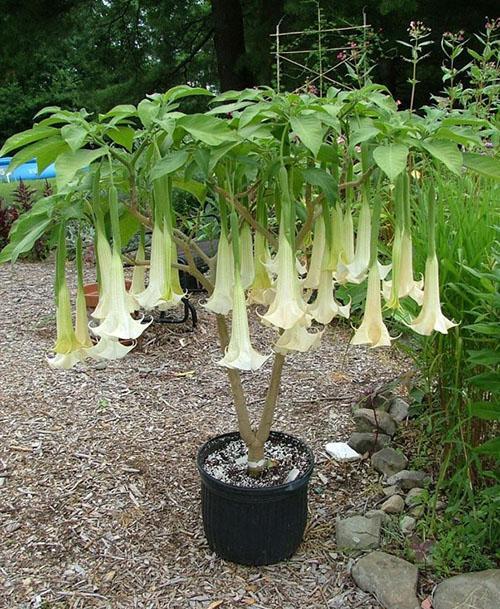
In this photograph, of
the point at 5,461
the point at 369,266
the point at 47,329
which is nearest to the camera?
the point at 369,266

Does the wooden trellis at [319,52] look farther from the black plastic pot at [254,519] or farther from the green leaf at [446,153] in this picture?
the green leaf at [446,153]

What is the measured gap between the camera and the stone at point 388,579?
1678 millimetres

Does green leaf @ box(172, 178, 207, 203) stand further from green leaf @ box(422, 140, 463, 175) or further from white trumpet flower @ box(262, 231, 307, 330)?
green leaf @ box(422, 140, 463, 175)

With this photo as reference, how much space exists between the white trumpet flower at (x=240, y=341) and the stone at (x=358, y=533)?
89 centimetres

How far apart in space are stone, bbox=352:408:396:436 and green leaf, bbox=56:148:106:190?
1.61 metres

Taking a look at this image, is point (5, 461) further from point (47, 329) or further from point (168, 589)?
point (47, 329)

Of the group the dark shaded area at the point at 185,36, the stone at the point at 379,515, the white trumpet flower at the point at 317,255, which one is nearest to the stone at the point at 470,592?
the stone at the point at 379,515

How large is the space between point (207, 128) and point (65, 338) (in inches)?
21.6

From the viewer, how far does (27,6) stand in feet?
24.3

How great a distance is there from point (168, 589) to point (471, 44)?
6.56 metres

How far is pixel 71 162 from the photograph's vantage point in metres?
1.10

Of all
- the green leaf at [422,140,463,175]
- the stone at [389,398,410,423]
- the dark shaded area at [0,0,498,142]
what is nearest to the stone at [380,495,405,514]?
the stone at [389,398,410,423]

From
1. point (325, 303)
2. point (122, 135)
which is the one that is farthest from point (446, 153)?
point (122, 135)

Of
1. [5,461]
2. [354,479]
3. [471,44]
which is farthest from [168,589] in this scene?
[471,44]
